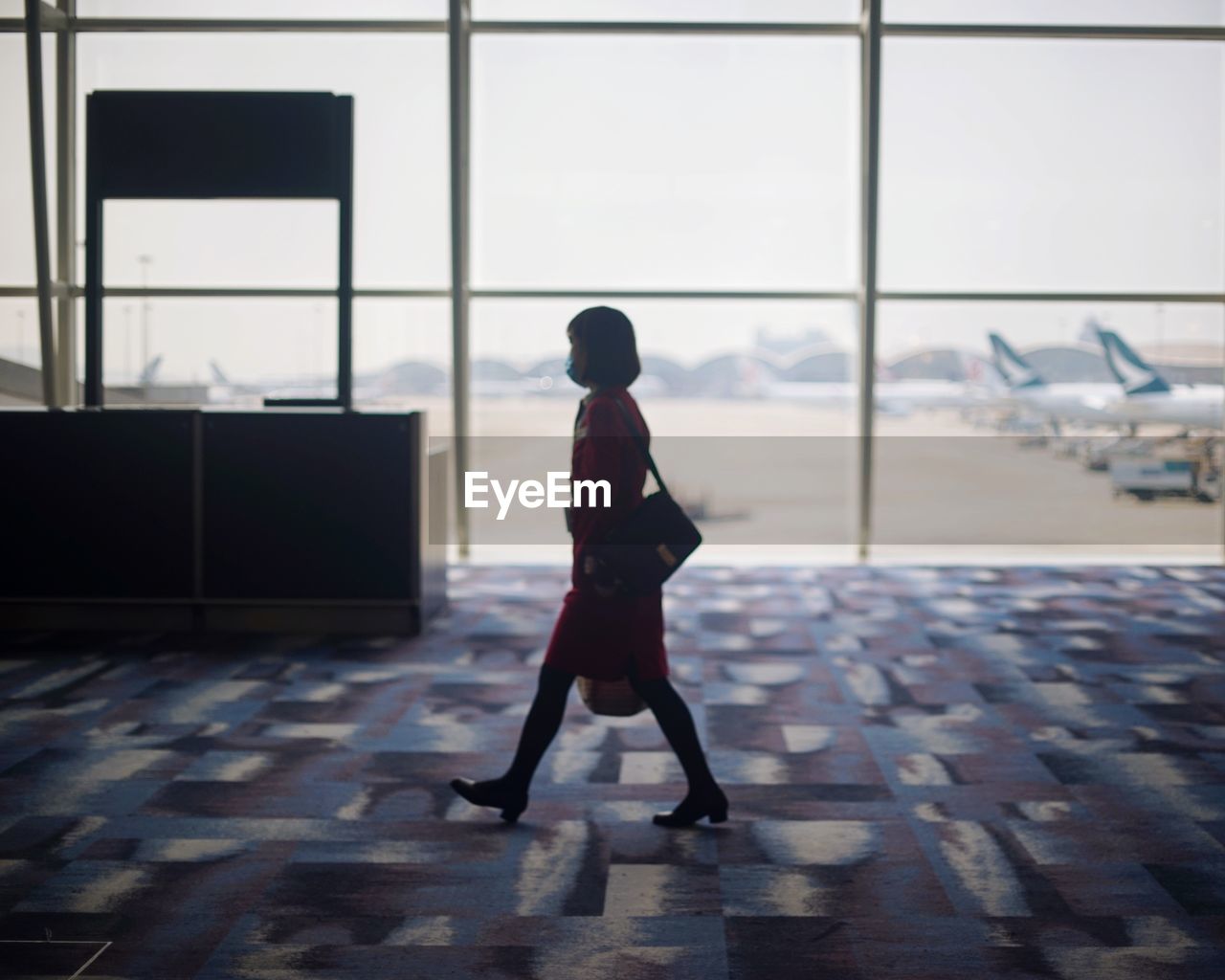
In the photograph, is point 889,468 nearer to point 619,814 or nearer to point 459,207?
point 459,207

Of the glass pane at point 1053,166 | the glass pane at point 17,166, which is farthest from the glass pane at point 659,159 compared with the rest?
the glass pane at point 17,166

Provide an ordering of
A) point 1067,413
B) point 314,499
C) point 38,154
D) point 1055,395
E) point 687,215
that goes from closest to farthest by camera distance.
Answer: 1. point 314,499
2. point 38,154
3. point 687,215
4. point 1055,395
5. point 1067,413

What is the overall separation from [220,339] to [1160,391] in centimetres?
655

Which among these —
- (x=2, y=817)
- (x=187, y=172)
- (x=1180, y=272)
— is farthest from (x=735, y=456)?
(x=2, y=817)

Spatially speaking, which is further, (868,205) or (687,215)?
(687,215)

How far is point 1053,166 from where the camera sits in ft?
28.0

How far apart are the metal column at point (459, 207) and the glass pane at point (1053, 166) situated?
9.11 feet

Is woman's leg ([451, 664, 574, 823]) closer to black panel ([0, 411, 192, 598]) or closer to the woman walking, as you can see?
the woman walking

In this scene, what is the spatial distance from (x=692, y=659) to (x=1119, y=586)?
342 cm

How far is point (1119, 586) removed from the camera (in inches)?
298

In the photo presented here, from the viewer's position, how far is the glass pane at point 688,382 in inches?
328

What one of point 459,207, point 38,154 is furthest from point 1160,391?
point 38,154

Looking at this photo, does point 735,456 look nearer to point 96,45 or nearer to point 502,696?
point 96,45

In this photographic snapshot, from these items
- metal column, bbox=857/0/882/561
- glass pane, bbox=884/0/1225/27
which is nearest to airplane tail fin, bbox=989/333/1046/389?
metal column, bbox=857/0/882/561
